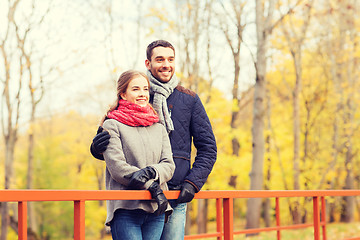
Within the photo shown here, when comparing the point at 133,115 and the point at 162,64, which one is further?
the point at 162,64

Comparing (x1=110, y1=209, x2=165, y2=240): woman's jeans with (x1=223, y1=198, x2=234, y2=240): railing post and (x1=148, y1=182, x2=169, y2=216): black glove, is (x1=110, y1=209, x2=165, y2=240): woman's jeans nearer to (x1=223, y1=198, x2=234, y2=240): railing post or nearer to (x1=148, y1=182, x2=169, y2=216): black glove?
(x1=148, y1=182, x2=169, y2=216): black glove

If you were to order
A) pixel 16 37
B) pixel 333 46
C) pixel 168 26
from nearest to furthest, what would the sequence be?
pixel 16 37, pixel 168 26, pixel 333 46

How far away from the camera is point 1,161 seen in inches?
1197

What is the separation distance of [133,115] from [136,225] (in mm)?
600

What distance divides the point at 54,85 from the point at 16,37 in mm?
2205

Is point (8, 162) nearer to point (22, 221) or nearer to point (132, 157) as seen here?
point (132, 157)

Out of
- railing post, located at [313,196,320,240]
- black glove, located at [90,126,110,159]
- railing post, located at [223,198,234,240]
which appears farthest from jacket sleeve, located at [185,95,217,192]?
railing post, located at [313,196,320,240]

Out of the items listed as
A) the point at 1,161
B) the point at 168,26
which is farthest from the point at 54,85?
the point at 1,161

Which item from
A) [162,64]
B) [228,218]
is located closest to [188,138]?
[162,64]

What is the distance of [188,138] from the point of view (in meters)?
3.03

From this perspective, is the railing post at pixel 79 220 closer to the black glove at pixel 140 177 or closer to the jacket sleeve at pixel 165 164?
the black glove at pixel 140 177

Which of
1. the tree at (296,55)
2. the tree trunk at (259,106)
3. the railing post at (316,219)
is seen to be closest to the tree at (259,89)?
the tree trunk at (259,106)

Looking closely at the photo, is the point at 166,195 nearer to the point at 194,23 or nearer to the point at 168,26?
the point at 194,23

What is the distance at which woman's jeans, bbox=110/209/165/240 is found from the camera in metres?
2.54
